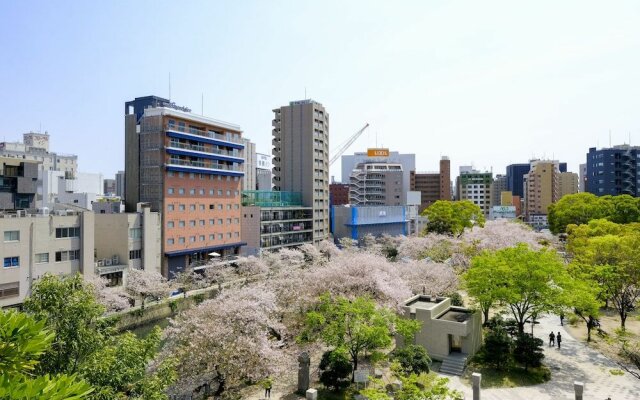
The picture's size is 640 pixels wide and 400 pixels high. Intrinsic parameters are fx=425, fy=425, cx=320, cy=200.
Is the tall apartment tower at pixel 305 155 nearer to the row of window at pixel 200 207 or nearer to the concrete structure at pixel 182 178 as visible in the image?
the row of window at pixel 200 207

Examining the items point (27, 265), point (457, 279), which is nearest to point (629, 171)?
point (457, 279)

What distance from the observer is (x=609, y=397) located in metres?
20.6

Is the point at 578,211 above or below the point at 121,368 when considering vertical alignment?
above

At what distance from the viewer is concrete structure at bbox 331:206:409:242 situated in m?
80.0

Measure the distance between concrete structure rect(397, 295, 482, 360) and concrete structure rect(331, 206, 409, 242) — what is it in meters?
50.0

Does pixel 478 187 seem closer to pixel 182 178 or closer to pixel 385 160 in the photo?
pixel 385 160

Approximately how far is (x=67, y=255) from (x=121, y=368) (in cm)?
2995

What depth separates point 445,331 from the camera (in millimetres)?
26609

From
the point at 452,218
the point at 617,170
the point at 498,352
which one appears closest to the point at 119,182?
the point at 452,218

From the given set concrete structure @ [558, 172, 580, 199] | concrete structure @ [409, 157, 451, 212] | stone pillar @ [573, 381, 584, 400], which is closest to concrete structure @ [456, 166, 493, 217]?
concrete structure @ [409, 157, 451, 212]

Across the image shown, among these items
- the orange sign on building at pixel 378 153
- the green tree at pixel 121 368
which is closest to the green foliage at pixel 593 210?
the green tree at pixel 121 368

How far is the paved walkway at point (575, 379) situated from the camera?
21.3 m

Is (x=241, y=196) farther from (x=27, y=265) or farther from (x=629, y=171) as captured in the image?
(x=629, y=171)

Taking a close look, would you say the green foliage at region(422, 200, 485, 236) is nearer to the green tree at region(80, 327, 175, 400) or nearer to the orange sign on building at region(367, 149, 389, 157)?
the green tree at region(80, 327, 175, 400)
